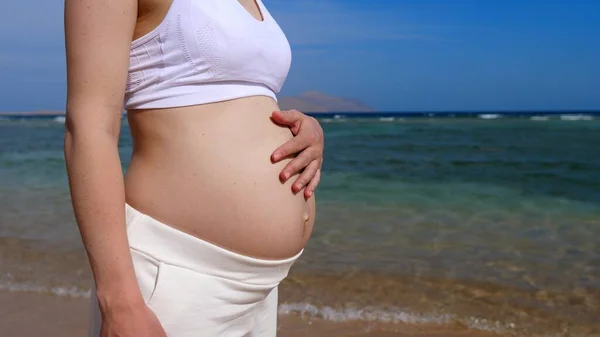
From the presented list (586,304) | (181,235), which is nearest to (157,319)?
(181,235)

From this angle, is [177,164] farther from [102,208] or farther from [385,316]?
[385,316]

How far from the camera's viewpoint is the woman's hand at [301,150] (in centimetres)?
129

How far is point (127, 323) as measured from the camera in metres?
1.03

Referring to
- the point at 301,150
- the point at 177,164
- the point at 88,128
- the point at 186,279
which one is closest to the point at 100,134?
the point at 88,128

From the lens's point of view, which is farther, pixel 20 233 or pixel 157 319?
pixel 20 233

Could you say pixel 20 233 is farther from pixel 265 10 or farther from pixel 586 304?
pixel 265 10

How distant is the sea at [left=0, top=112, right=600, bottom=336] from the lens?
12.6 feet

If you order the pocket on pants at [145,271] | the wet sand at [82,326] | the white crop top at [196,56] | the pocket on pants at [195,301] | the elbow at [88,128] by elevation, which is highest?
Answer: the white crop top at [196,56]

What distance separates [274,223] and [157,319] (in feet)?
0.94

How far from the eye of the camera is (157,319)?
3.57ft

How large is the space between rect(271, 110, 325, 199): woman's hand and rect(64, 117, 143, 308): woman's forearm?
1.13ft

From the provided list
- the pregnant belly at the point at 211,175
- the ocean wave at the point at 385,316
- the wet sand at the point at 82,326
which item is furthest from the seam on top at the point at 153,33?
the ocean wave at the point at 385,316

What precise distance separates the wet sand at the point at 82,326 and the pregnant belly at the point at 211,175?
7.67ft

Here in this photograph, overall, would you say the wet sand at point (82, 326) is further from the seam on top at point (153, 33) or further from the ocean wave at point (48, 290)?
the seam on top at point (153, 33)
